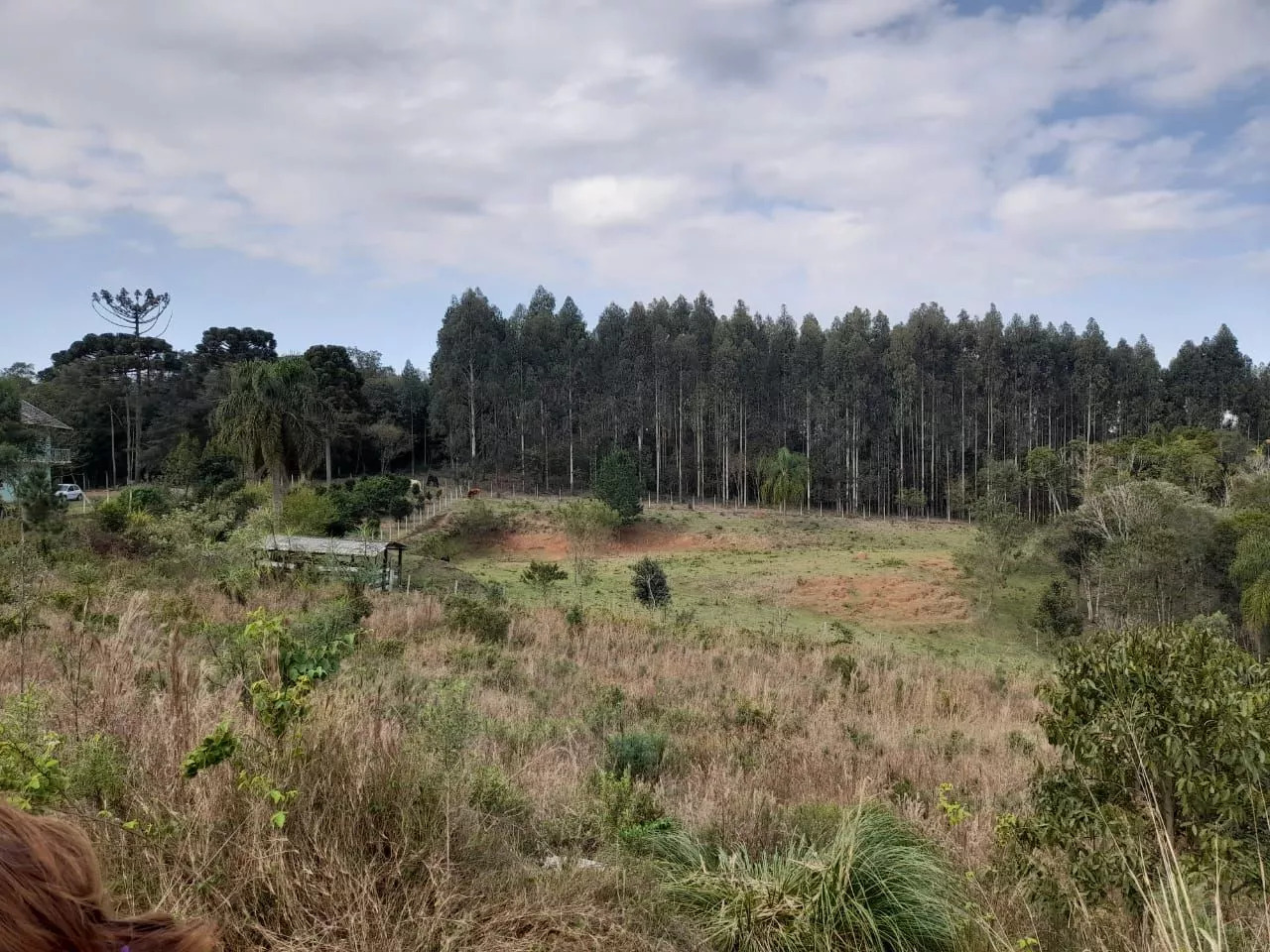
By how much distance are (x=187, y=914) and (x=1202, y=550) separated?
2900 centimetres

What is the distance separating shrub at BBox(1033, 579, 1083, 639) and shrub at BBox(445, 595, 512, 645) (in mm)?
18396

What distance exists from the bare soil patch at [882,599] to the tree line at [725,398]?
2102 centimetres

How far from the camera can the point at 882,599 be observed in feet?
93.2

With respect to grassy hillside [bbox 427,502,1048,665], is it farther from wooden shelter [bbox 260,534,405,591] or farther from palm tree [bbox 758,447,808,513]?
wooden shelter [bbox 260,534,405,591]

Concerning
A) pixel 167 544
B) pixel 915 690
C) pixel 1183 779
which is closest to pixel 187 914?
pixel 1183 779

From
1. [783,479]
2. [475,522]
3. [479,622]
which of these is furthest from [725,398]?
[479,622]

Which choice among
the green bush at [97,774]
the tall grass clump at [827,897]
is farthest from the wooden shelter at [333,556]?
the tall grass clump at [827,897]

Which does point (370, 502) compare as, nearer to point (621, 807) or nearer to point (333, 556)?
point (333, 556)

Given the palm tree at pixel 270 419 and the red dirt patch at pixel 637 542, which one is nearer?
the palm tree at pixel 270 419

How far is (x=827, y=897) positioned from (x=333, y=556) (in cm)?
1778

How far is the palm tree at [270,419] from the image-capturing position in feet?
98.9

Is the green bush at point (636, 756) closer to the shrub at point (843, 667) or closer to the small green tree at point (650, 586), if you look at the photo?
the shrub at point (843, 667)

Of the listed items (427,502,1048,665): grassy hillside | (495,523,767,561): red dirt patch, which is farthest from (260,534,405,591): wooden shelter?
(495,523,767,561): red dirt patch

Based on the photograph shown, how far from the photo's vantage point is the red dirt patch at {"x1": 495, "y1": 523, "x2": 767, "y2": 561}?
4034 centimetres
